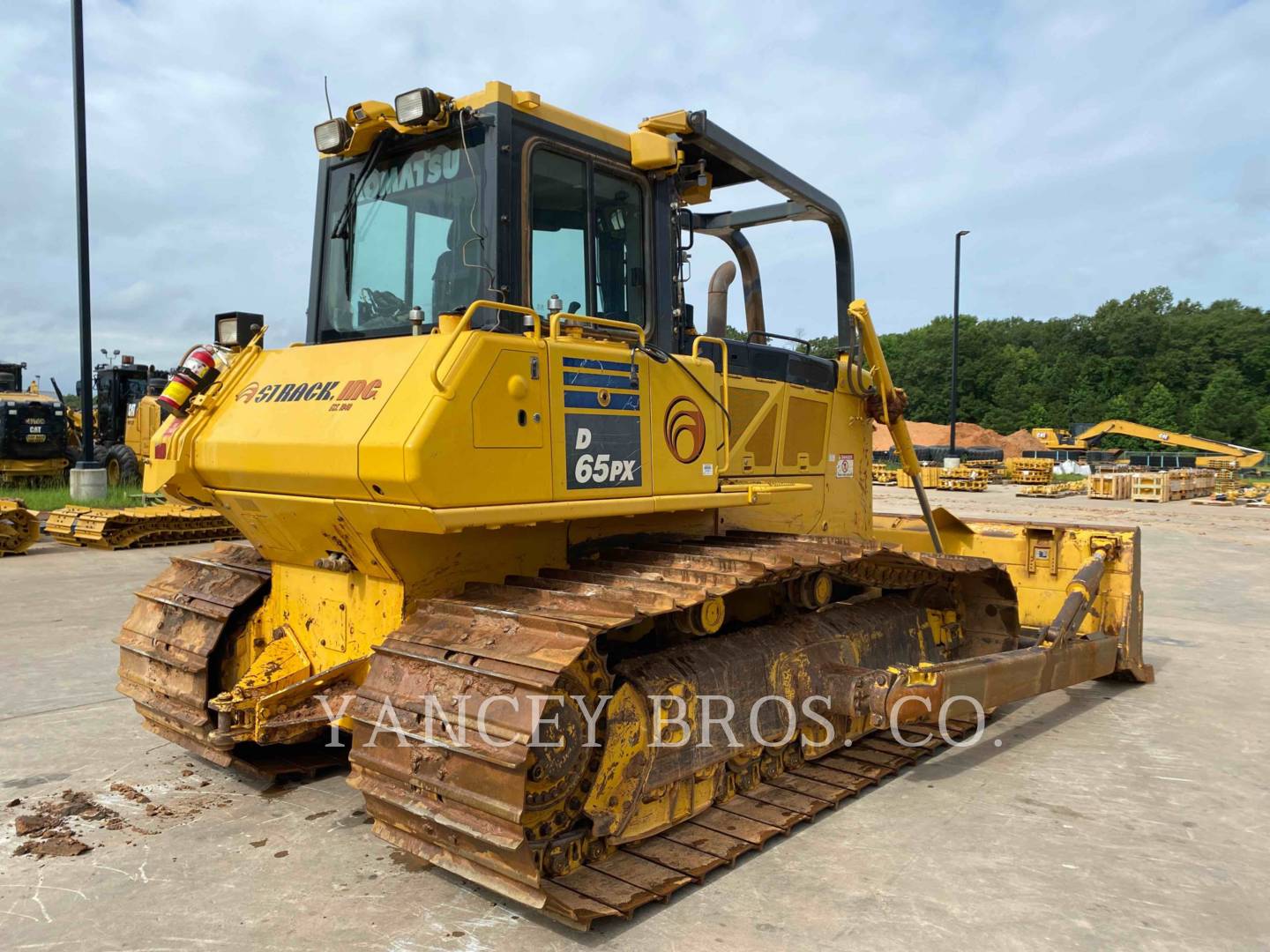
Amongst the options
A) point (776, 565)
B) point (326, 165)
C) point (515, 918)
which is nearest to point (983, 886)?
point (776, 565)

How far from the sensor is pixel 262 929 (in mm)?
3459

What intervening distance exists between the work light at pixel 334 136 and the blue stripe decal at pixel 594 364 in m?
1.72

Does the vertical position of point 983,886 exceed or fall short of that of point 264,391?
it falls short

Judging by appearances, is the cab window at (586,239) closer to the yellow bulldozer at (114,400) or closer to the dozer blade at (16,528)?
the dozer blade at (16,528)

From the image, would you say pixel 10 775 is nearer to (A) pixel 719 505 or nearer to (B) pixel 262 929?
A: (B) pixel 262 929

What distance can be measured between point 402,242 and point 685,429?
A: 64.1 inches

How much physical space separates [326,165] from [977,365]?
237 ft

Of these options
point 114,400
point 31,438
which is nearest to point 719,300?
point 31,438

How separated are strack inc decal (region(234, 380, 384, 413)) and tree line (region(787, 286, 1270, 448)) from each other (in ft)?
192

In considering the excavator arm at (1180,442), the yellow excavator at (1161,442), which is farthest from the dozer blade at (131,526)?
the excavator arm at (1180,442)

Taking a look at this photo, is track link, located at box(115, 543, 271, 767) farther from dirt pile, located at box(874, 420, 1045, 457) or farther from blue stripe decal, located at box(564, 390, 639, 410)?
dirt pile, located at box(874, 420, 1045, 457)

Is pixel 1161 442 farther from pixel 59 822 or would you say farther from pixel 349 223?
pixel 59 822

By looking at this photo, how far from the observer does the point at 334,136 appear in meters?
4.61

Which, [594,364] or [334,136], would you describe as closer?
[594,364]
